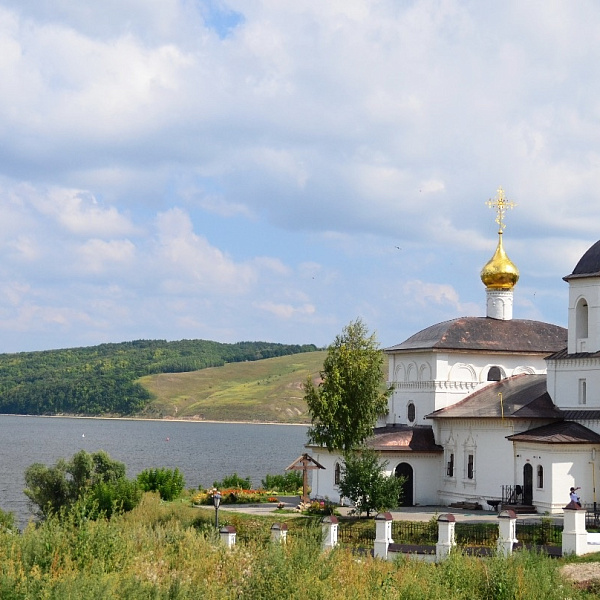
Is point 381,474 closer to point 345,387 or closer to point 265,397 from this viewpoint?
point 345,387

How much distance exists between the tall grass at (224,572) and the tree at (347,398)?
740 inches

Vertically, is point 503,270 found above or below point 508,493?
above

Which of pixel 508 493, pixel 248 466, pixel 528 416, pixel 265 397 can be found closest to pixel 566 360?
pixel 528 416

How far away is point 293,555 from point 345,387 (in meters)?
21.5

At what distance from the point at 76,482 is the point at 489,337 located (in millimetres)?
16792

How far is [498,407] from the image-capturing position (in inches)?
1484

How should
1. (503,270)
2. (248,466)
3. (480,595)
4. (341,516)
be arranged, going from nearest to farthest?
(480,595) → (341,516) → (503,270) → (248,466)

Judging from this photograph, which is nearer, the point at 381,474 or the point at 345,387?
the point at 381,474

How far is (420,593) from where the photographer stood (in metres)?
17.1

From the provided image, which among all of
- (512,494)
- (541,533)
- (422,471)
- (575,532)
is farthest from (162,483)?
(575,532)

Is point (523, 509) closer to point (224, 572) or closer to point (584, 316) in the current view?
point (584, 316)

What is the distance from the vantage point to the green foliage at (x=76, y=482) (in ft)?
129

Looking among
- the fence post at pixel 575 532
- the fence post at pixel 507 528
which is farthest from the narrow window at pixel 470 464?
the fence post at pixel 575 532

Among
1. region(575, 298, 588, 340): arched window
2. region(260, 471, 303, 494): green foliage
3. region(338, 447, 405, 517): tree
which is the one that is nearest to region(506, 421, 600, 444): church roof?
region(575, 298, 588, 340): arched window
